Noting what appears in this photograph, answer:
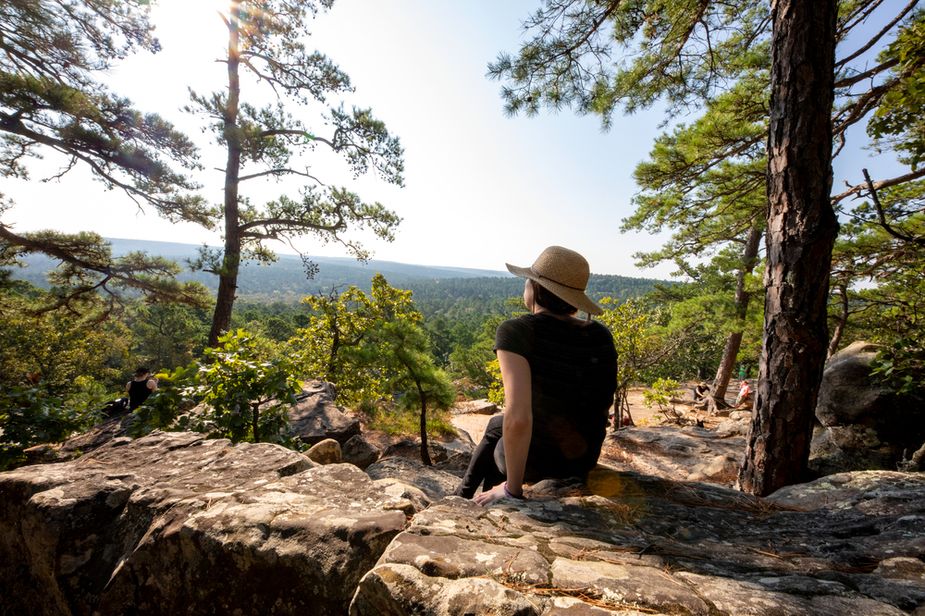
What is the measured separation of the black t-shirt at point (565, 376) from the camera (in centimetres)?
195

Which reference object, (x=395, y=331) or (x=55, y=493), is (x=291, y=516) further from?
(x=395, y=331)

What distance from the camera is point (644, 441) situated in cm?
952

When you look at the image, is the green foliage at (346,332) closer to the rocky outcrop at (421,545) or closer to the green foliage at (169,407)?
the green foliage at (169,407)

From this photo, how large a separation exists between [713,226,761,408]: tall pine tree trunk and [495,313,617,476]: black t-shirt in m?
8.26

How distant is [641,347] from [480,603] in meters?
11.2

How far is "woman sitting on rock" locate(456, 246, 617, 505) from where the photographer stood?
5.98 ft

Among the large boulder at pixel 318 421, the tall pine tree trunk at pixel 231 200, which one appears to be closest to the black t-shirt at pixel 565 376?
the large boulder at pixel 318 421

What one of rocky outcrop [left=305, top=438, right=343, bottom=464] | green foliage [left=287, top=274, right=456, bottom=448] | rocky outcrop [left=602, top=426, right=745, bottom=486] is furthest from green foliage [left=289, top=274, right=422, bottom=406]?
rocky outcrop [left=602, top=426, right=745, bottom=486]

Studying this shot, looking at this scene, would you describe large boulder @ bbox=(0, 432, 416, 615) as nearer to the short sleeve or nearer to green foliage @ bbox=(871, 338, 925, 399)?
→ the short sleeve

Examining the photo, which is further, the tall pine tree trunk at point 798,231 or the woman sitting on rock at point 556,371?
the tall pine tree trunk at point 798,231

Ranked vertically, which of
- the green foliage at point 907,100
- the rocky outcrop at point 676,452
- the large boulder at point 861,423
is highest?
the green foliage at point 907,100

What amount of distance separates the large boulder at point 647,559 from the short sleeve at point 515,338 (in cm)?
73

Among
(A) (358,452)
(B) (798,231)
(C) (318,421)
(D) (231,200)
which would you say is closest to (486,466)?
(B) (798,231)

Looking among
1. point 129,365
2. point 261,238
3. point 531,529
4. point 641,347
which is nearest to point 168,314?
point 129,365
